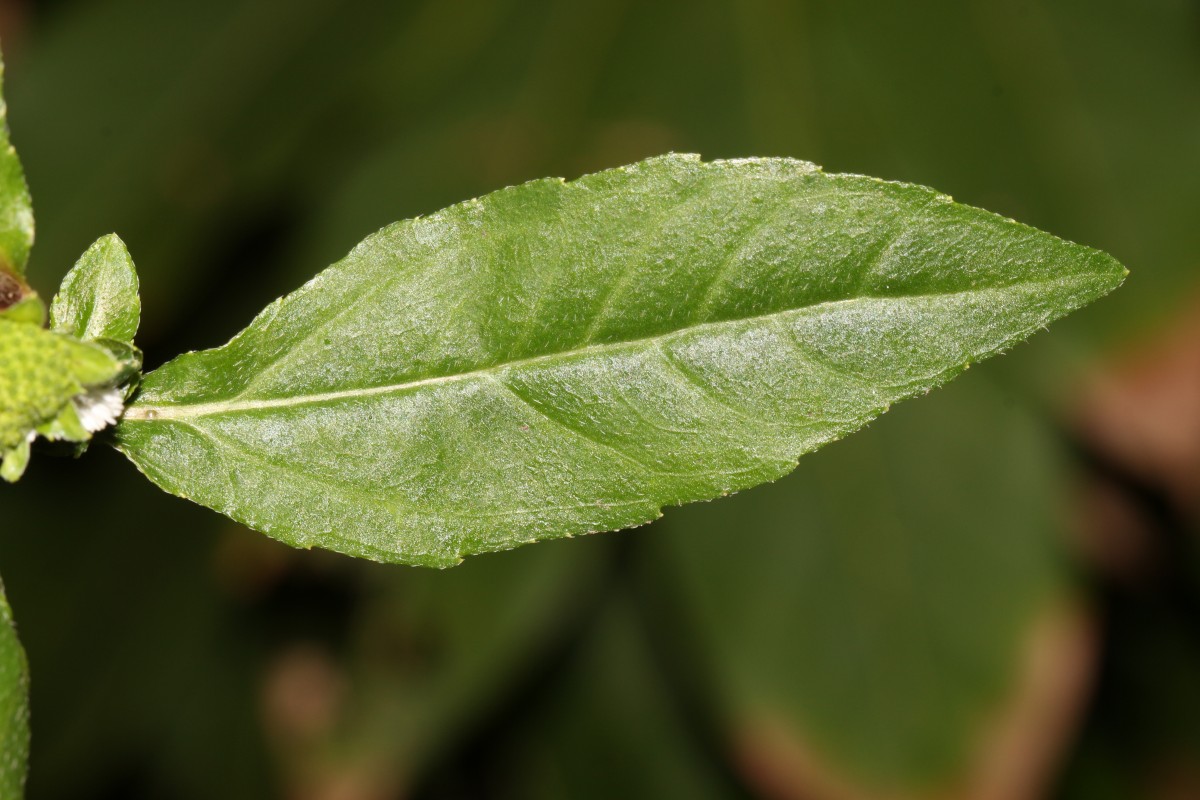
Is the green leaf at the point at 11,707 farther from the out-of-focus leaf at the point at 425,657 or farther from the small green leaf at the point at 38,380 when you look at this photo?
the out-of-focus leaf at the point at 425,657

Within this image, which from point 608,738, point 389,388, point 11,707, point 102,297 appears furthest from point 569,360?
point 608,738

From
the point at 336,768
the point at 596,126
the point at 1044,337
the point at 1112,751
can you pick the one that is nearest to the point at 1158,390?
the point at 1044,337

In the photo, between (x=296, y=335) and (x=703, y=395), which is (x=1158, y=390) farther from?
(x=296, y=335)

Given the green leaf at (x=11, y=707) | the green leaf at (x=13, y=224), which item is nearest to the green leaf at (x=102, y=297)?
the green leaf at (x=13, y=224)

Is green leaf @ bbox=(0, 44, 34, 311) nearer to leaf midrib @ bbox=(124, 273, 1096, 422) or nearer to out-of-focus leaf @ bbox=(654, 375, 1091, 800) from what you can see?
leaf midrib @ bbox=(124, 273, 1096, 422)

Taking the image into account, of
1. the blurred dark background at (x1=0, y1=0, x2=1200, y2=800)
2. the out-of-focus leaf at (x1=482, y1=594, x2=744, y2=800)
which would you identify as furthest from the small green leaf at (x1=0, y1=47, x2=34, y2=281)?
the out-of-focus leaf at (x1=482, y1=594, x2=744, y2=800)

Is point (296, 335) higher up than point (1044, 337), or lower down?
higher up
